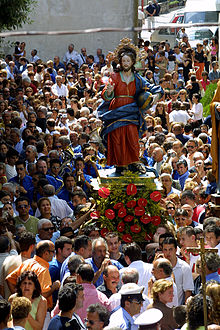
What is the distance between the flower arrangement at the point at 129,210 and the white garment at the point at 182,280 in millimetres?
2441

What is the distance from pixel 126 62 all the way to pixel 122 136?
3.53 ft

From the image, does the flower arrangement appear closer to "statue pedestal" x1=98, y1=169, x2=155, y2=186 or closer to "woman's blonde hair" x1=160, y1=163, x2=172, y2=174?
"statue pedestal" x1=98, y1=169, x2=155, y2=186

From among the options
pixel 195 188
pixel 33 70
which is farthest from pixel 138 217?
pixel 33 70

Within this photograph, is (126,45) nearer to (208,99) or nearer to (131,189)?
(131,189)

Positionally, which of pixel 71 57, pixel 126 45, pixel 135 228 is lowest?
pixel 135 228

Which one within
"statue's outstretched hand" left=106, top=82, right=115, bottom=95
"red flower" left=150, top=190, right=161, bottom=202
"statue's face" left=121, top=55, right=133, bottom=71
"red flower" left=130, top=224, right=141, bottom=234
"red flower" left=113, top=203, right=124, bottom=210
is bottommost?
"red flower" left=130, top=224, right=141, bottom=234

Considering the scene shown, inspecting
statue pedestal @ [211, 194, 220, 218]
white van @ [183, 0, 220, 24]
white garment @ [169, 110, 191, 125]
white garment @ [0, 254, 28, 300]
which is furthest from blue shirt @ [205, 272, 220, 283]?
white van @ [183, 0, 220, 24]

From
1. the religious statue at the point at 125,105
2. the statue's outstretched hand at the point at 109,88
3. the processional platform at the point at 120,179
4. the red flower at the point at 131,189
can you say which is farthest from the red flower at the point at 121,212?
the statue's outstretched hand at the point at 109,88

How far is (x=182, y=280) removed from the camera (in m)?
8.67

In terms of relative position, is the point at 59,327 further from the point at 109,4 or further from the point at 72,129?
the point at 109,4

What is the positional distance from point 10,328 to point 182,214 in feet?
14.6

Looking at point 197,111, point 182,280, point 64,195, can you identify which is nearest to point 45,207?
point 64,195

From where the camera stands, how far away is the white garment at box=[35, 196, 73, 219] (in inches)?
460

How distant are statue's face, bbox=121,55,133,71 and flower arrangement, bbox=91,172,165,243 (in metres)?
1.59
